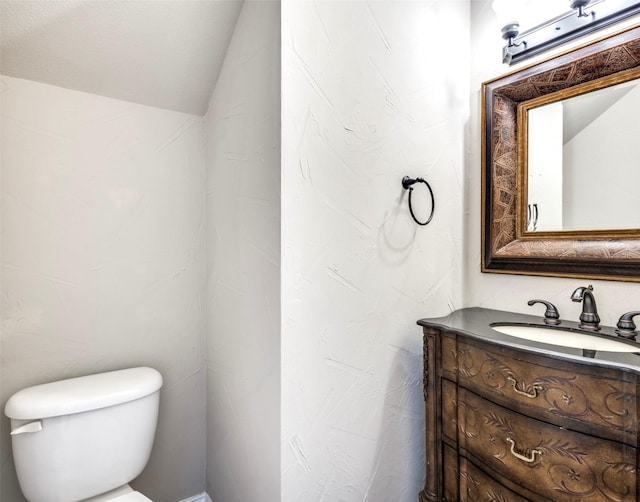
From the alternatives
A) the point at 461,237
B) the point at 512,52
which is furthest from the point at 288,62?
the point at 461,237

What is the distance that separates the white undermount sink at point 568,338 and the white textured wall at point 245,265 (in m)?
0.76

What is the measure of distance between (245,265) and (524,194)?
1063 mm

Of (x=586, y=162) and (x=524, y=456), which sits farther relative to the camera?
(x=586, y=162)

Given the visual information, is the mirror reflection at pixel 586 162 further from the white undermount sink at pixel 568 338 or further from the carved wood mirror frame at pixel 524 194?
the white undermount sink at pixel 568 338

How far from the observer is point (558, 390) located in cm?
79

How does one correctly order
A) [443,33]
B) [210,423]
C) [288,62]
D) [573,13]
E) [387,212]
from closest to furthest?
[288,62] → [573,13] → [387,212] → [443,33] → [210,423]

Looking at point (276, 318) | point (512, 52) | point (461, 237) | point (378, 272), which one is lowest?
point (276, 318)

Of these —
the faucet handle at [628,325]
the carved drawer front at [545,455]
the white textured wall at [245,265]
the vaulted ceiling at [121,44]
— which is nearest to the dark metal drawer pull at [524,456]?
the carved drawer front at [545,455]

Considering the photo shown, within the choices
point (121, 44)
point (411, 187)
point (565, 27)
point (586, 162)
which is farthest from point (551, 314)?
point (121, 44)

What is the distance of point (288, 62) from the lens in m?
0.98

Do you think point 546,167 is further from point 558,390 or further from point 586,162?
point 558,390

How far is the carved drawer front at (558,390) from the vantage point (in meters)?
0.71

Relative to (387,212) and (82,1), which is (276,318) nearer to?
(387,212)

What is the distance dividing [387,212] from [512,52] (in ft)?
2.47
